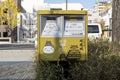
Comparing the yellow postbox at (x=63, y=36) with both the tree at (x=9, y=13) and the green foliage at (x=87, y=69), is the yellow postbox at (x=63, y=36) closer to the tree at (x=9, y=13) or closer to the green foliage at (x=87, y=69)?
the green foliage at (x=87, y=69)

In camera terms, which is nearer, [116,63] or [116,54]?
[116,63]

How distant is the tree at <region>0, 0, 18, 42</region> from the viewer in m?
73.8

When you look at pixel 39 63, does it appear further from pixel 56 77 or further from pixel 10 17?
pixel 10 17

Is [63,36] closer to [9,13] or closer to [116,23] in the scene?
[116,23]

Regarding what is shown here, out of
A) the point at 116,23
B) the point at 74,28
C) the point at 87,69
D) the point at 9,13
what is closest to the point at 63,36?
the point at 74,28

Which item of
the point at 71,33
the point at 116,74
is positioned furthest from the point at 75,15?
the point at 116,74

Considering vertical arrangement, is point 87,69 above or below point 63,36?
below

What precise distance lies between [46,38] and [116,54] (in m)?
1.85

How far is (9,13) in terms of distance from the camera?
7469 cm

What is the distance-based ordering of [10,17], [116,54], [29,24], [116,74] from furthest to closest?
[29,24], [10,17], [116,54], [116,74]

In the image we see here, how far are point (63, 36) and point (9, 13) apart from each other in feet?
223

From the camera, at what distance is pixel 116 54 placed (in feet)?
28.3

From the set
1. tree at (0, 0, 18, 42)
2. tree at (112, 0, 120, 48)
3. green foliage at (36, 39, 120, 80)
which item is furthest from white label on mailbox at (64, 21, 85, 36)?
tree at (0, 0, 18, 42)

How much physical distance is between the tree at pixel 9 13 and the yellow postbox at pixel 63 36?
65899 millimetres
